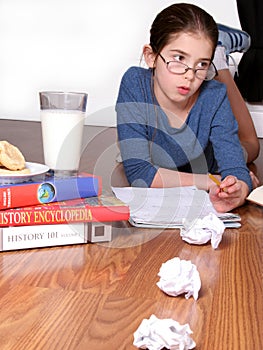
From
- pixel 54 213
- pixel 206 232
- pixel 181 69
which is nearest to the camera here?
pixel 54 213

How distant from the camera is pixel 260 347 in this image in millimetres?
779

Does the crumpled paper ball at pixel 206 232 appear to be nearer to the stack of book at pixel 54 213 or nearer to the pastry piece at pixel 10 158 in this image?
the stack of book at pixel 54 213

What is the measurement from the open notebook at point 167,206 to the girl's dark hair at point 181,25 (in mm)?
434

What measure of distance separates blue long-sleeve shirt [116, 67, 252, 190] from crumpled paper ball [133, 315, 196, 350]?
2.84ft

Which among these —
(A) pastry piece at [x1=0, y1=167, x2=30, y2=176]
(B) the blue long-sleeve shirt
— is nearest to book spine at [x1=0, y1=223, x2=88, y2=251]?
(A) pastry piece at [x1=0, y1=167, x2=30, y2=176]

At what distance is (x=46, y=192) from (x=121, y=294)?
0.28 meters

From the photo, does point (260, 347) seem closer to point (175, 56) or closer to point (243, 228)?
point (243, 228)

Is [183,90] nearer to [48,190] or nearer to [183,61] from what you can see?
[183,61]

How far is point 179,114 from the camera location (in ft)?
5.89

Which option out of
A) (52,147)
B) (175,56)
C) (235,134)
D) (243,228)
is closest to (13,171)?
(52,147)

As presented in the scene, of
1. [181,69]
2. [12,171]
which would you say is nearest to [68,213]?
[12,171]

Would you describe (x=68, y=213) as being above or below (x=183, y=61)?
below

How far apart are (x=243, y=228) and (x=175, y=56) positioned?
0.54m

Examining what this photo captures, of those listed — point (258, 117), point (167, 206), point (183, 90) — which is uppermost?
point (183, 90)
